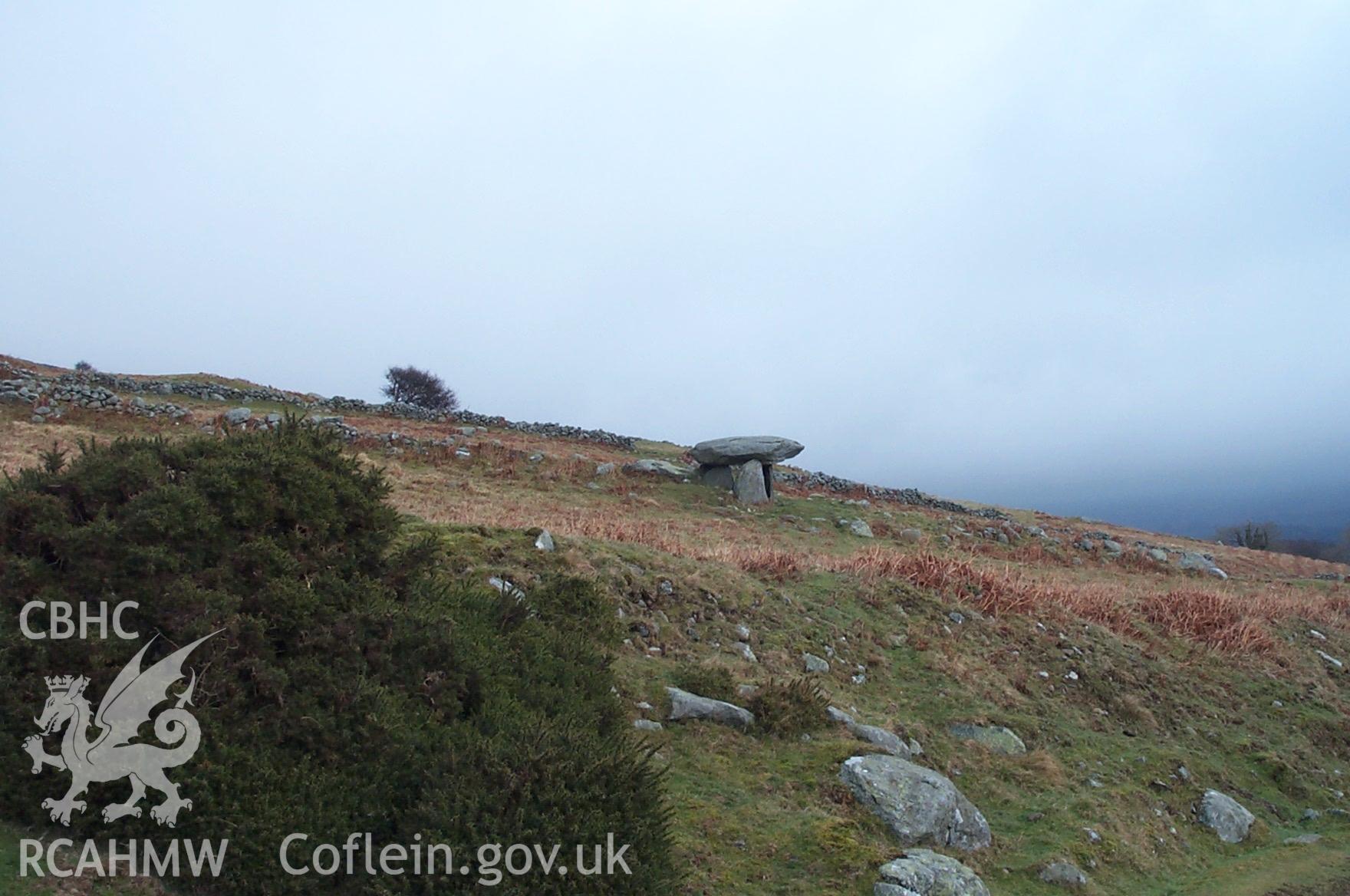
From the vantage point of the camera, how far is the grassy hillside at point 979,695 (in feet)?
24.8

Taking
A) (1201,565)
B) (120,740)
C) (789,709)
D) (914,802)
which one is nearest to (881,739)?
(789,709)

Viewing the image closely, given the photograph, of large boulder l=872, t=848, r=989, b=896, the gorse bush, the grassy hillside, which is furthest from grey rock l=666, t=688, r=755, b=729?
the gorse bush

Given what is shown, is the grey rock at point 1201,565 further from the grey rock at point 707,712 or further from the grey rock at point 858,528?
the grey rock at point 707,712

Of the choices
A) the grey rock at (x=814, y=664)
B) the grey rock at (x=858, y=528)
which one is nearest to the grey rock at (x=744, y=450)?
the grey rock at (x=858, y=528)

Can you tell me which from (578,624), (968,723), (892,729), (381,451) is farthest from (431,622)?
(381,451)

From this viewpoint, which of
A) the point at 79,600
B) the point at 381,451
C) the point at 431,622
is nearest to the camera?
the point at 79,600

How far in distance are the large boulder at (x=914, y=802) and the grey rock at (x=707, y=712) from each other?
115 cm

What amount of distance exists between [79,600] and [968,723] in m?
9.20

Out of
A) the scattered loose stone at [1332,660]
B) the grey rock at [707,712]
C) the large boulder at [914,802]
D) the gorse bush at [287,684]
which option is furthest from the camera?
the scattered loose stone at [1332,660]

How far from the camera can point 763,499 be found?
28172mm

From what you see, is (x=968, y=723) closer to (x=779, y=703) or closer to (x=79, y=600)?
(x=779, y=703)

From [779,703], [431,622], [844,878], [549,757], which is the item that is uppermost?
[431,622]

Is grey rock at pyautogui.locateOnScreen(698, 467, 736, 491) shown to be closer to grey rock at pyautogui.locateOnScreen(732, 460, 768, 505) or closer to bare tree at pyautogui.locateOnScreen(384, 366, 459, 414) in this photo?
grey rock at pyautogui.locateOnScreen(732, 460, 768, 505)

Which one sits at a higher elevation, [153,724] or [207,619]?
[207,619]
